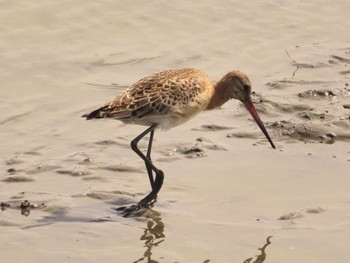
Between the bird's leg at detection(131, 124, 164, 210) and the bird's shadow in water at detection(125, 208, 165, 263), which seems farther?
the bird's leg at detection(131, 124, 164, 210)

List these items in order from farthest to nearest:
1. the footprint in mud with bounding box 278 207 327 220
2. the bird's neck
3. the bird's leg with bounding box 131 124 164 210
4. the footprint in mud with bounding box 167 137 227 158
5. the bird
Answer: the footprint in mud with bounding box 167 137 227 158 → the bird's neck → the bird → the bird's leg with bounding box 131 124 164 210 → the footprint in mud with bounding box 278 207 327 220

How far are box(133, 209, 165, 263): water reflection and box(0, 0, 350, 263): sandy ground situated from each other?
1cm

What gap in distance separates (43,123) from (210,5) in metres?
3.83

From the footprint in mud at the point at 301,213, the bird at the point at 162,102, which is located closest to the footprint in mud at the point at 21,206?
the bird at the point at 162,102

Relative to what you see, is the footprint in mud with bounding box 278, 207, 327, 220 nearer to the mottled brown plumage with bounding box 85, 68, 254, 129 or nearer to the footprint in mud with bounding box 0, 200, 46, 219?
the mottled brown plumage with bounding box 85, 68, 254, 129

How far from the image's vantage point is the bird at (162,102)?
8422 millimetres

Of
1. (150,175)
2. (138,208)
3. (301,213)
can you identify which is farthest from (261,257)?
(150,175)

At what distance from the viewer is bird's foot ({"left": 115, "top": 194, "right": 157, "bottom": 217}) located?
319 inches

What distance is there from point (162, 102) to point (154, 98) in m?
0.07

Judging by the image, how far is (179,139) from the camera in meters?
9.59

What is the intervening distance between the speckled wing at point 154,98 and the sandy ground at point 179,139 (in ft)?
1.98

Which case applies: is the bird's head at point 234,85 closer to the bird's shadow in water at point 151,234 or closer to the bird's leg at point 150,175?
the bird's leg at point 150,175

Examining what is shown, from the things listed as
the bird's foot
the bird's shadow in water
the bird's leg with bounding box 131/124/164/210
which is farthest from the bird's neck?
the bird's shadow in water

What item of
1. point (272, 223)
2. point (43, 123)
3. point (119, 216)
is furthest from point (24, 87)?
point (272, 223)
